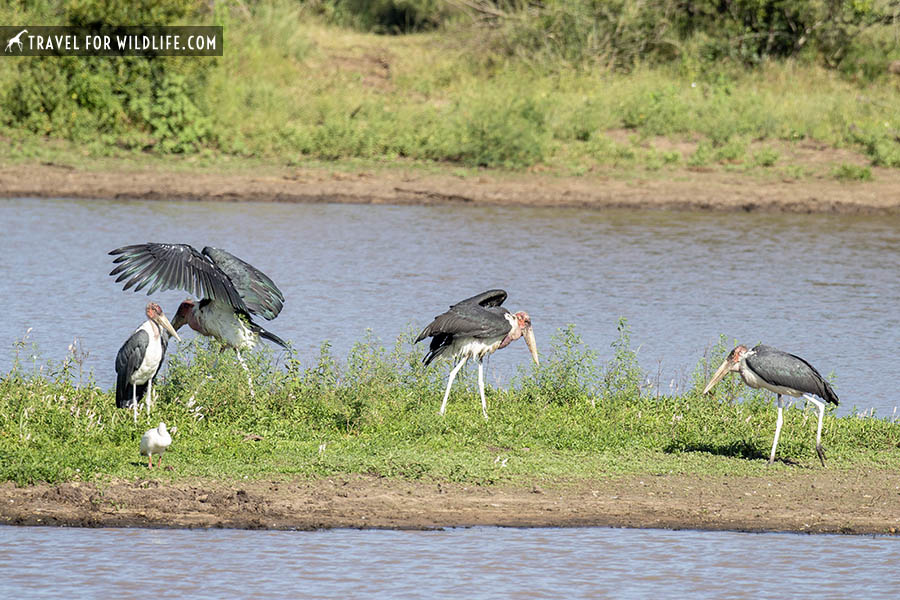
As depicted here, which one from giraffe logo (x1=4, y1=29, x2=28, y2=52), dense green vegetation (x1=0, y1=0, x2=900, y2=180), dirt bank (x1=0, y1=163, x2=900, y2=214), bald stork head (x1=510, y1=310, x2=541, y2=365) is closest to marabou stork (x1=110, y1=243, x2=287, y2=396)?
bald stork head (x1=510, y1=310, x2=541, y2=365)

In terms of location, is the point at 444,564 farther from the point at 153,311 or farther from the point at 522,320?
the point at 522,320

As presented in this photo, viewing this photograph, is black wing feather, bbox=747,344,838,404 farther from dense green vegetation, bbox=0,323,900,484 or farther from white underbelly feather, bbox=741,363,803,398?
dense green vegetation, bbox=0,323,900,484

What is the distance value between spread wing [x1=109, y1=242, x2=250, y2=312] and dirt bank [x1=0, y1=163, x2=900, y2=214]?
33.8 feet

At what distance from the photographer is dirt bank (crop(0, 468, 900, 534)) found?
7234 millimetres

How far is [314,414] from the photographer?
29.2ft

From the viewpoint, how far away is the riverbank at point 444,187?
62.2ft

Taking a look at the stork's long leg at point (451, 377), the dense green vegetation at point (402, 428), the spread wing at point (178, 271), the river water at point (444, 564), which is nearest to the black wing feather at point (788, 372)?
the dense green vegetation at point (402, 428)

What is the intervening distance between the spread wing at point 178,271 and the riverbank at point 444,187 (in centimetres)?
1031

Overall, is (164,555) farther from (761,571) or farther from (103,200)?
(103,200)

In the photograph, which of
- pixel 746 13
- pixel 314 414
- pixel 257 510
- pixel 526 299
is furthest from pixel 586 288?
pixel 746 13

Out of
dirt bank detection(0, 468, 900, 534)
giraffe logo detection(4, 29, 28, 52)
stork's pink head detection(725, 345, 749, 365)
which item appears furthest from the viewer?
giraffe logo detection(4, 29, 28, 52)

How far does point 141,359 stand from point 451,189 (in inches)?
445

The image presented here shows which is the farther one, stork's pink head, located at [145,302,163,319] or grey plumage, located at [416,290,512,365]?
grey plumage, located at [416,290,512,365]

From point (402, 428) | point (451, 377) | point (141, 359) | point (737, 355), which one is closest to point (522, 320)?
point (451, 377)
